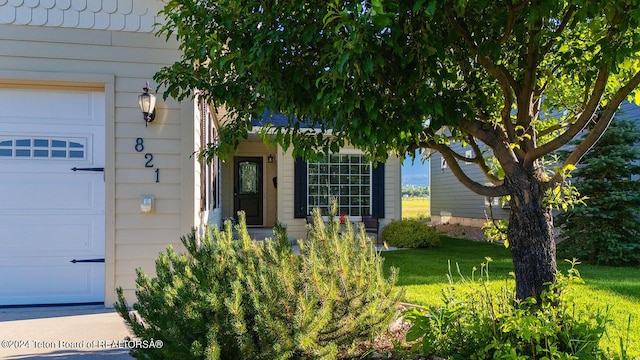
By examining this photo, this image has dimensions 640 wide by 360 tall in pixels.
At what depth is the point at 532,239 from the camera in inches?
99.2

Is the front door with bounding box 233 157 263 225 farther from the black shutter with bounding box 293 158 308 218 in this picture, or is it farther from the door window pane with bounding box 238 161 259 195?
the black shutter with bounding box 293 158 308 218

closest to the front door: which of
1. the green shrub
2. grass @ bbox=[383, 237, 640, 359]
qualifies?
the green shrub

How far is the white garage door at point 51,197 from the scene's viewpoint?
4129 mm

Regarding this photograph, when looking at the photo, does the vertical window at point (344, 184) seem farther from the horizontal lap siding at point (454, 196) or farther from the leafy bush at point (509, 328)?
the leafy bush at point (509, 328)

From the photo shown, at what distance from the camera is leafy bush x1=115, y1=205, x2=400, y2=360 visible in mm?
2125

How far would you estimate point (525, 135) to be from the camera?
101 inches

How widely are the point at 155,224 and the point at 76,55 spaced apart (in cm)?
187

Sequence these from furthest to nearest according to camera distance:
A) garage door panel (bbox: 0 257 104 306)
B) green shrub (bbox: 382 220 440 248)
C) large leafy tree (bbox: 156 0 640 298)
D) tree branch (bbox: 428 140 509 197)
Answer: green shrub (bbox: 382 220 440 248) → garage door panel (bbox: 0 257 104 306) → tree branch (bbox: 428 140 509 197) → large leafy tree (bbox: 156 0 640 298)

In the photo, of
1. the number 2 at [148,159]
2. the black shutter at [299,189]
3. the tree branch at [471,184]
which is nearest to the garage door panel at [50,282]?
the number 2 at [148,159]

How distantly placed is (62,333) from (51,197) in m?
1.49

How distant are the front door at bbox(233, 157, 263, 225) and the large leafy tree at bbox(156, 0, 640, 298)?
28.1 feet

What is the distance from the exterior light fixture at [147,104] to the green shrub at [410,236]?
618cm

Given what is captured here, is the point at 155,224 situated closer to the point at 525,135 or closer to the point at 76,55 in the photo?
the point at 76,55

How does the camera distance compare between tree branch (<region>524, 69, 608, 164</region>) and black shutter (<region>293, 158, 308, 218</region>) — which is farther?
black shutter (<region>293, 158, 308, 218</region>)
